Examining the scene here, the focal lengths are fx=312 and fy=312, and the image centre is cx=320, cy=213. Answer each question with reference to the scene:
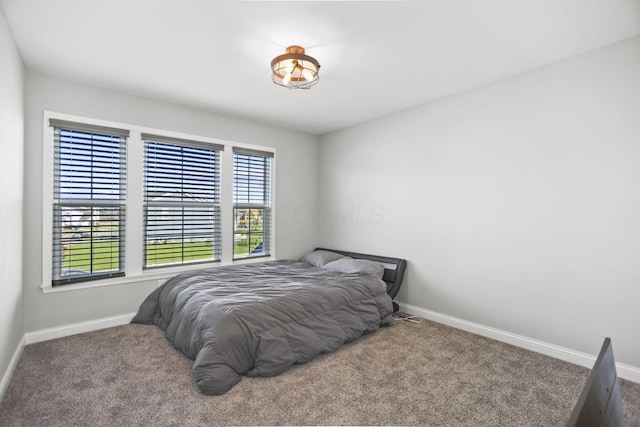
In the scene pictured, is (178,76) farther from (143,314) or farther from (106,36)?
(143,314)

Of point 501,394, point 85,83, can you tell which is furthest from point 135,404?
point 85,83

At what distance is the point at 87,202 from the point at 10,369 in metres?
1.51

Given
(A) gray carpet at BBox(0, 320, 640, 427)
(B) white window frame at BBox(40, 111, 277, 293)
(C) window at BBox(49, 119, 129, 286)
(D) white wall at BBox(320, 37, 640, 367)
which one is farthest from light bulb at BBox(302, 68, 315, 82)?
(A) gray carpet at BBox(0, 320, 640, 427)

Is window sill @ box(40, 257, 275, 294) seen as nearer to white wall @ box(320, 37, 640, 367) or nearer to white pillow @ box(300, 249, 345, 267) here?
white pillow @ box(300, 249, 345, 267)

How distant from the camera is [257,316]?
7.95ft

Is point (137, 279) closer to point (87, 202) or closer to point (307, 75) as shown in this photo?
point (87, 202)

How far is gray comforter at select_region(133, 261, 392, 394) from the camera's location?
7.34 feet

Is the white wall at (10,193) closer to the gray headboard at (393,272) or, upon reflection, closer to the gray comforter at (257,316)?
the gray comforter at (257,316)

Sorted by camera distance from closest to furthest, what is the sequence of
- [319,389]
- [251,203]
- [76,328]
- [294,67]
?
[319,389]
[294,67]
[76,328]
[251,203]

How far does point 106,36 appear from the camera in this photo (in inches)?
90.6

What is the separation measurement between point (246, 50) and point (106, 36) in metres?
1.01

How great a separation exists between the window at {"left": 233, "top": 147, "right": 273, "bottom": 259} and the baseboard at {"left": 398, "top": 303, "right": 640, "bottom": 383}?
2.26m

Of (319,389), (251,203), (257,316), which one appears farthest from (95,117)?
(319,389)

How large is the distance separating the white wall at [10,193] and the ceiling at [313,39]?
27 centimetres
